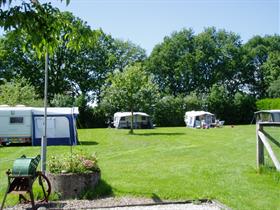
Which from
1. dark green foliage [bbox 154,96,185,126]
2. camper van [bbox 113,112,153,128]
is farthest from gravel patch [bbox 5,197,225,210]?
dark green foliage [bbox 154,96,185,126]

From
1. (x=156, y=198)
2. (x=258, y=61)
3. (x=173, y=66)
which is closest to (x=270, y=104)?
(x=258, y=61)

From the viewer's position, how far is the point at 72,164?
6570 millimetres

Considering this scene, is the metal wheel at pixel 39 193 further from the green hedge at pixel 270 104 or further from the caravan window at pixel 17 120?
the green hedge at pixel 270 104

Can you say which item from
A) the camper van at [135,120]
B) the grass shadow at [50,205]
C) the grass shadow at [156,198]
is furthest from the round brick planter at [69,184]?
the camper van at [135,120]

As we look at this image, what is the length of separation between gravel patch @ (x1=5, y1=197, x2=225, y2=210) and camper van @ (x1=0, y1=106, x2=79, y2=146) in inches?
569

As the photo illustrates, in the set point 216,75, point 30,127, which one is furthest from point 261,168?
point 216,75

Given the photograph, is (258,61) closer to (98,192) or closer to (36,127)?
(36,127)

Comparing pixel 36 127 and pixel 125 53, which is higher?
pixel 125 53

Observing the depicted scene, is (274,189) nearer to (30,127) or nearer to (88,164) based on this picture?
(88,164)

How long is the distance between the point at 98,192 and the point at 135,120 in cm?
3251

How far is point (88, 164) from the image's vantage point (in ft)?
22.1

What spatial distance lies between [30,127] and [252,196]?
1648cm

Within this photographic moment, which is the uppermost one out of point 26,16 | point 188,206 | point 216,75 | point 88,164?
point 216,75

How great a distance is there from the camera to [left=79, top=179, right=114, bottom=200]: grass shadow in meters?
6.44
